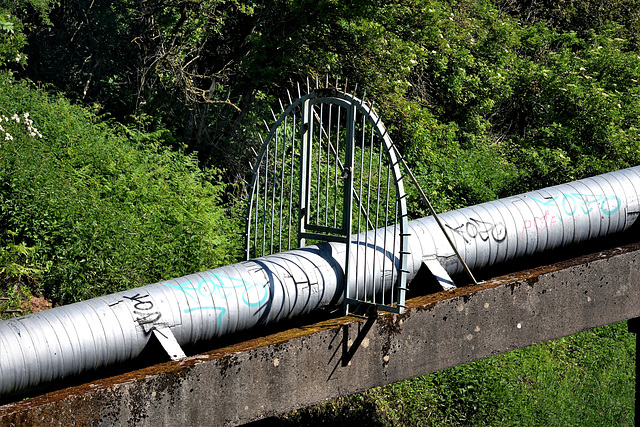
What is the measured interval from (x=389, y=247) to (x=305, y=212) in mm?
705

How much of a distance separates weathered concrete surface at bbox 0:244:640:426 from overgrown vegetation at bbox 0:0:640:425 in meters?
3.16

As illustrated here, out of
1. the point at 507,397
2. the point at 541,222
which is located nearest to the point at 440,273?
the point at 541,222

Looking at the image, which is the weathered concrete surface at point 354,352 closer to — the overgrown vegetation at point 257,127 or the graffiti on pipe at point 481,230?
the graffiti on pipe at point 481,230

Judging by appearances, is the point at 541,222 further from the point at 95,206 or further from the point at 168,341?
the point at 95,206

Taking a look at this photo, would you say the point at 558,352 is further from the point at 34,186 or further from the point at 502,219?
the point at 34,186

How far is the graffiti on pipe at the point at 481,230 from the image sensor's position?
16.4ft

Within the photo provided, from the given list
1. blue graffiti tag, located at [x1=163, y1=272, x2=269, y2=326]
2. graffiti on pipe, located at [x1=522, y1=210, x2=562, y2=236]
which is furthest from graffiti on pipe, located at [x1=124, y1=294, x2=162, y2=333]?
graffiti on pipe, located at [x1=522, y1=210, x2=562, y2=236]

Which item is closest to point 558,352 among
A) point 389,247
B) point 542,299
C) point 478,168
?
point 478,168

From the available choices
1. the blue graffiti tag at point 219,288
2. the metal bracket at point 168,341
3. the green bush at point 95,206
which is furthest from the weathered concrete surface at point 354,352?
the green bush at point 95,206

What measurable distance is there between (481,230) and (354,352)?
4.77ft

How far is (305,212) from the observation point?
16.5 ft

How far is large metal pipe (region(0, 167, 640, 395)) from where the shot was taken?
12.3 ft

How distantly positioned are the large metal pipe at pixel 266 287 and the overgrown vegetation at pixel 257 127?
291 centimetres

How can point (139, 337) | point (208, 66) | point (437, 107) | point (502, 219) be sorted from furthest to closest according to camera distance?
point (437, 107), point (208, 66), point (502, 219), point (139, 337)
